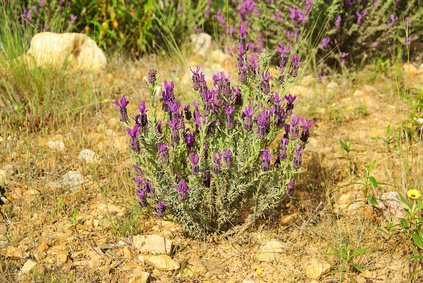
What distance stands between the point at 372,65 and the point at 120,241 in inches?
114

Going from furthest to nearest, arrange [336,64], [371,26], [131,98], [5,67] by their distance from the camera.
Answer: [336,64] < [371,26] < [131,98] < [5,67]

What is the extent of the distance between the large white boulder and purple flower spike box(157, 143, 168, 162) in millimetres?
2013

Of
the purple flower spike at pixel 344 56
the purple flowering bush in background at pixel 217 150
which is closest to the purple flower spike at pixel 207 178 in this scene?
the purple flowering bush in background at pixel 217 150

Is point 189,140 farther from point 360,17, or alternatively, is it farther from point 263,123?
point 360,17

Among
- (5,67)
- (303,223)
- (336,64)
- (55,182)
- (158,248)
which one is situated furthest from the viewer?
(336,64)

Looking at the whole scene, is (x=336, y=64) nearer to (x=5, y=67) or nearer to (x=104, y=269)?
(x=5, y=67)

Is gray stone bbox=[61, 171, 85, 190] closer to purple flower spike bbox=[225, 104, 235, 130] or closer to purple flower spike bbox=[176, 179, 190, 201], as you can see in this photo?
purple flower spike bbox=[176, 179, 190, 201]

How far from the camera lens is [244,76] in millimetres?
2693

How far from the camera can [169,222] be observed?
292 cm

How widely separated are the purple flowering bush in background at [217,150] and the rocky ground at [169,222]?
0.18m

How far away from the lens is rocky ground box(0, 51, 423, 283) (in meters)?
2.55

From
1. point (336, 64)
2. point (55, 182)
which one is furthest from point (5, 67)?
point (336, 64)

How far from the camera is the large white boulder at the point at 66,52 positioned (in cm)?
427

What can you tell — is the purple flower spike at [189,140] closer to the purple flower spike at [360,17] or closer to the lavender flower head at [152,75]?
the lavender flower head at [152,75]
